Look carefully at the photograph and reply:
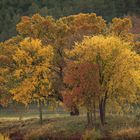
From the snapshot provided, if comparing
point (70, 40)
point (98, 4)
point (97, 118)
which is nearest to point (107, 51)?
point (97, 118)

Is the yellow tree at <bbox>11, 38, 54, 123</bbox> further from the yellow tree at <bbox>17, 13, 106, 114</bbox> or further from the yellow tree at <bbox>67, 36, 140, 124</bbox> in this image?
the yellow tree at <bbox>67, 36, 140, 124</bbox>

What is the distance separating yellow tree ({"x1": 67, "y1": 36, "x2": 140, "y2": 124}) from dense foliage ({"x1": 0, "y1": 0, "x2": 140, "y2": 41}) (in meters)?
78.0

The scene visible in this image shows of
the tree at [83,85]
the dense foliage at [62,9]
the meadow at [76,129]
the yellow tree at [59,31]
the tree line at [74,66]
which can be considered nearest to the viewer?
the meadow at [76,129]

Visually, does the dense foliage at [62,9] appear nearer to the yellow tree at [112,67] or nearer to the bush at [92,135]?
the yellow tree at [112,67]

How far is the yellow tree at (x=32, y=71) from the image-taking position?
181 ft

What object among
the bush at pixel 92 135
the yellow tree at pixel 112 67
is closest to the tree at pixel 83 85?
the yellow tree at pixel 112 67

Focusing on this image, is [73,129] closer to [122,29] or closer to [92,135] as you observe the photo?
[92,135]

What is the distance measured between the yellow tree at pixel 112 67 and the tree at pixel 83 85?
115cm

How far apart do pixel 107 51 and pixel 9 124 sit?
739 inches

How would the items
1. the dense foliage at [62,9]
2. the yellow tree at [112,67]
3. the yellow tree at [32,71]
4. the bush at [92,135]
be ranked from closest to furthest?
the bush at [92,135] < the yellow tree at [112,67] < the yellow tree at [32,71] < the dense foliage at [62,9]

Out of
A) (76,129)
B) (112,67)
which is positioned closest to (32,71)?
(76,129)

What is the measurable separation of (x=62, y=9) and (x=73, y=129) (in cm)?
9641

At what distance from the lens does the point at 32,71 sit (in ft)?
182

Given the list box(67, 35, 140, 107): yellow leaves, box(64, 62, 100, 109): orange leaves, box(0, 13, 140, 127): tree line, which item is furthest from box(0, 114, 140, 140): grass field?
box(64, 62, 100, 109): orange leaves
